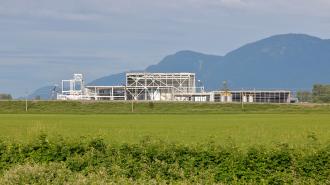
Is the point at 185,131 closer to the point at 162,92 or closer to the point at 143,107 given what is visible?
the point at 143,107

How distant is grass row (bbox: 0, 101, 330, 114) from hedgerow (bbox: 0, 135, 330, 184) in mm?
70254

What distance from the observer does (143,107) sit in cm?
9331

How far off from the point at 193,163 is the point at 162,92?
12973 cm

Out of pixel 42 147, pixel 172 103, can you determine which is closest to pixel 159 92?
pixel 172 103

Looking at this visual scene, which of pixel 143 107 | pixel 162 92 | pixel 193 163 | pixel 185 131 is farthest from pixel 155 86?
pixel 193 163

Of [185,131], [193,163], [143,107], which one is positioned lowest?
[193,163]

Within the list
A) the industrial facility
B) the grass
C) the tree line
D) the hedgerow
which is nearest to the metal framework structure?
the industrial facility

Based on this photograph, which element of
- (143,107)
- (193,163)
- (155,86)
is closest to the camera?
(193,163)

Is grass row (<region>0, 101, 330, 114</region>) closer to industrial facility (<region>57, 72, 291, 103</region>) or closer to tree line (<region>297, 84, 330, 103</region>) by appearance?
industrial facility (<region>57, 72, 291, 103</region>)

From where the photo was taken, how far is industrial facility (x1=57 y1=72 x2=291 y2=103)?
14300 cm

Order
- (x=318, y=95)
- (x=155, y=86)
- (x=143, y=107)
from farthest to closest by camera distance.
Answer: (x=318, y=95)
(x=155, y=86)
(x=143, y=107)

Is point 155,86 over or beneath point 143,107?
over

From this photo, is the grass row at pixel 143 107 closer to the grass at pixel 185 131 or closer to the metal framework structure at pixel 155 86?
the grass at pixel 185 131

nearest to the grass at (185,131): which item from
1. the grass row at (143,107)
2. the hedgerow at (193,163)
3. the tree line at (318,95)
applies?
the hedgerow at (193,163)
